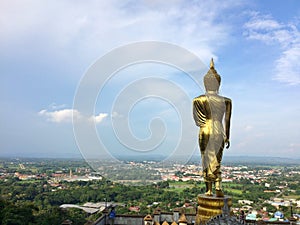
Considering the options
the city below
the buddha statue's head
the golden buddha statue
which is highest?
the buddha statue's head

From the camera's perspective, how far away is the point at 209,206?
455 cm

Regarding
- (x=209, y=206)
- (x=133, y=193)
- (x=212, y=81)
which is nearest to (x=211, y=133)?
(x=212, y=81)

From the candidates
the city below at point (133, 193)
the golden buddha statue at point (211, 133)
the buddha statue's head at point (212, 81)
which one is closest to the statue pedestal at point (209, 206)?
the golden buddha statue at point (211, 133)

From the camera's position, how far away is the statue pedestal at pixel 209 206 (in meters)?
4.46

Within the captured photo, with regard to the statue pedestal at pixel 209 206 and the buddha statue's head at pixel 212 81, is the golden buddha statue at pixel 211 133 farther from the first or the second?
the statue pedestal at pixel 209 206

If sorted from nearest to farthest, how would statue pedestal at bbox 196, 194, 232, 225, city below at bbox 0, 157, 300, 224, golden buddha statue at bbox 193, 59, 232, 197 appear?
statue pedestal at bbox 196, 194, 232, 225 → golden buddha statue at bbox 193, 59, 232, 197 → city below at bbox 0, 157, 300, 224

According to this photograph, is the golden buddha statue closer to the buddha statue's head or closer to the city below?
the buddha statue's head

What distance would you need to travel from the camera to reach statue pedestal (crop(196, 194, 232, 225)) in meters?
4.46

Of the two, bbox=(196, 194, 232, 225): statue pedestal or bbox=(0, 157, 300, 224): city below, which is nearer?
bbox=(196, 194, 232, 225): statue pedestal

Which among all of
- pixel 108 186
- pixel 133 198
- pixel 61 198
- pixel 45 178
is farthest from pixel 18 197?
pixel 45 178

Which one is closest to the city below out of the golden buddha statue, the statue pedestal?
the golden buddha statue

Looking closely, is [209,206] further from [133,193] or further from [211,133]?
[133,193]

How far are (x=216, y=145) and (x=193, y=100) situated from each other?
927 mm

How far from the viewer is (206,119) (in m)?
5.10
